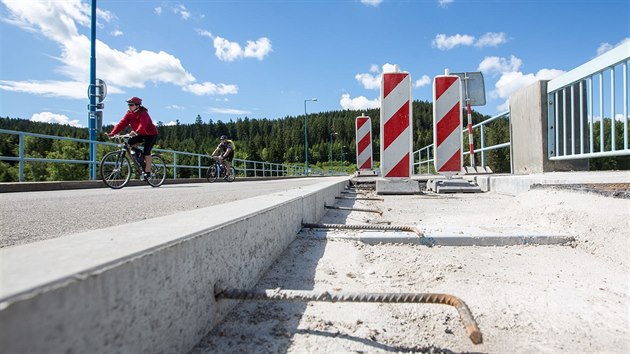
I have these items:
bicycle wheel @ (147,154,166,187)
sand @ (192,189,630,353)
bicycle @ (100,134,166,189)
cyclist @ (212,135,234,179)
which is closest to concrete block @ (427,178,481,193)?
sand @ (192,189,630,353)

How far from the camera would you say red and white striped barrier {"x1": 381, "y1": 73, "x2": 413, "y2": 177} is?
6.29 metres

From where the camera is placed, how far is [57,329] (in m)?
0.70

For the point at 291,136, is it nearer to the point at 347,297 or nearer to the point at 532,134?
the point at 532,134

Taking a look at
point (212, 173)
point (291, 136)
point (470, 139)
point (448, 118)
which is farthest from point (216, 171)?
point (291, 136)

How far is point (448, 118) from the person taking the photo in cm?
647

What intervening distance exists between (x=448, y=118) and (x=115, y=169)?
21.5 ft

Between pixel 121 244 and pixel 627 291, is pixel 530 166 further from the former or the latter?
pixel 121 244

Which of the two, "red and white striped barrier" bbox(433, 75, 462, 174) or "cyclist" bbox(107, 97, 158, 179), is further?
"cyclist" bbox(107, 97, 158, 179)

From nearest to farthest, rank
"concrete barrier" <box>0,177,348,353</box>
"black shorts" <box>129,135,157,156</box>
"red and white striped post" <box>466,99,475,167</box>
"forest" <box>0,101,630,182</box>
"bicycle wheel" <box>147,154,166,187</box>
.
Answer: "concrete barrier" <box>0,177,348,353</box> → "black shorts" <box>129,135,157,156</box> → "red and white striped post" <box>466,99,475,167</box> → "bicycle wheel" <box>147,154,166,187</box> → "forest" <box>0,101,630,182</box>

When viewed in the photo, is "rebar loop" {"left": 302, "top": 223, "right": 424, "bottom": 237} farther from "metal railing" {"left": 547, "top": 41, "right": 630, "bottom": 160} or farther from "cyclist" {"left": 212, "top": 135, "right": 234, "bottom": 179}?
"cyclist" {"left": 212, "top": 135, "right": 234, "bottom": 179}

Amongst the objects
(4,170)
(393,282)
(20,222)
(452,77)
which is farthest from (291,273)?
(4,170)

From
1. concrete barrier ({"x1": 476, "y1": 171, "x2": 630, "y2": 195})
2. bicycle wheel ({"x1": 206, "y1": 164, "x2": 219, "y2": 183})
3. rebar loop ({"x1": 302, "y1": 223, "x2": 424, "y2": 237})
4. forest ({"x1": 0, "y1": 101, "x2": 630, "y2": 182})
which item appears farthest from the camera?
forest ({"x1": 0, "y1": 101, "x2": 630, "y2": 182})

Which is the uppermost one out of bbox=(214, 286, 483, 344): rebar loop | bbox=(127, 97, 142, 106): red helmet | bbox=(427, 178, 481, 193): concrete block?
bbox=(127, 97, 142, 106): red helmet

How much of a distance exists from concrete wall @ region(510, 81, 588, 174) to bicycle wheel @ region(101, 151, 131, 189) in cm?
774
